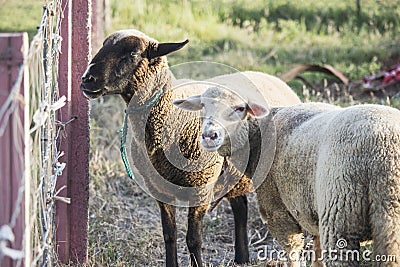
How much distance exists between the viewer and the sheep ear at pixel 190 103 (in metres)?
4.40

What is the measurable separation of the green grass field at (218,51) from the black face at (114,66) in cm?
109

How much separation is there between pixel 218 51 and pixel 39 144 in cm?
810

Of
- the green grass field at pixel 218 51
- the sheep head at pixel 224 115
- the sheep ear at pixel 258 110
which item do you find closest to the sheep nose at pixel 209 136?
the sheep head at pixel 224 115

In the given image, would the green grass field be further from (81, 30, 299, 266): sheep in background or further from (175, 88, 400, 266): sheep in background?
(175, 88, 400, 266): sheep in background

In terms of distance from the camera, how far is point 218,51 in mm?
11180

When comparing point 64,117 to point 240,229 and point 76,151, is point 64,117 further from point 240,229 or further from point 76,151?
point 240,229

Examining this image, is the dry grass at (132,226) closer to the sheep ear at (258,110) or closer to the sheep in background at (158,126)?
the sheep in background at (158,126)

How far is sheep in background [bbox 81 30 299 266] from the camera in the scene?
176 inches

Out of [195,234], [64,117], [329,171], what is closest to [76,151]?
[64,117]

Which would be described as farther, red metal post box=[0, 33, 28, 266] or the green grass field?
the green grass field

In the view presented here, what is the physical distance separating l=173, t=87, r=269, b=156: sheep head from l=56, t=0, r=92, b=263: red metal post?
24.7 inches

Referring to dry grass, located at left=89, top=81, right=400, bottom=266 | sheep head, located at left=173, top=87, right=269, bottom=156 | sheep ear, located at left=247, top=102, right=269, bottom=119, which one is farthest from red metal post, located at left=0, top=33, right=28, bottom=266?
dry grass, located at left=89, top=81, right=400, bottom=266

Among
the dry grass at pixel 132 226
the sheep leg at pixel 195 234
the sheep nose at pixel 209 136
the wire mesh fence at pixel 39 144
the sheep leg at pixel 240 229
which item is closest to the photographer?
the wire mesh fence at pixel 39 144
